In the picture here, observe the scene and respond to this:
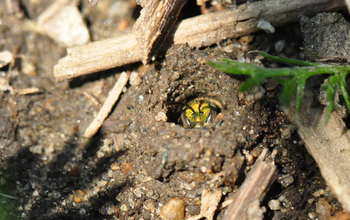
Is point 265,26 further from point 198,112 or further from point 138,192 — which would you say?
point 138,192

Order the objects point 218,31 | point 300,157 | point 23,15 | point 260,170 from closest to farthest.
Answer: point 260,170 → point 300,157 → point 218,31 → point 23,15

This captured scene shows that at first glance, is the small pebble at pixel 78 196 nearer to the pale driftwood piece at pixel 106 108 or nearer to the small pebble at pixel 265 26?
the pale driftwood piece at pixel 106 108

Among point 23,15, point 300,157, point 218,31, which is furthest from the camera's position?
point 23,15

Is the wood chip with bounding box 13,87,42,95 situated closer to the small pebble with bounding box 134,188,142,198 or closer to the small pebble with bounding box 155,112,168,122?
the small pebble with bounding box 155,112,168,122

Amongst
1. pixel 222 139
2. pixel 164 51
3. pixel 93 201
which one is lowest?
pixel 93 201

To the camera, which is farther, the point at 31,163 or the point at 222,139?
the point at 31,163

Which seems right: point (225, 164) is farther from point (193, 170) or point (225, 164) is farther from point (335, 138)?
point (335, 138)

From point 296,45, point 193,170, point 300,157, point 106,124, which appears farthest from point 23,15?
point 300,157
